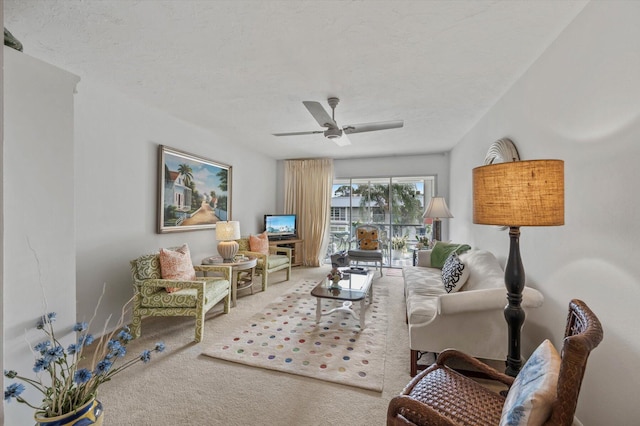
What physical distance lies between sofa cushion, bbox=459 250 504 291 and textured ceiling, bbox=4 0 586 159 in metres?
1.65

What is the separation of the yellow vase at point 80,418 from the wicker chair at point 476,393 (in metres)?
1.13

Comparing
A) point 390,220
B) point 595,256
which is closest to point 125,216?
point 595,256

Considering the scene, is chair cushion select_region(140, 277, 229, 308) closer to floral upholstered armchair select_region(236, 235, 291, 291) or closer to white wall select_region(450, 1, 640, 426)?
floral upholstered armchair select_region(236, 235, 291, 291)

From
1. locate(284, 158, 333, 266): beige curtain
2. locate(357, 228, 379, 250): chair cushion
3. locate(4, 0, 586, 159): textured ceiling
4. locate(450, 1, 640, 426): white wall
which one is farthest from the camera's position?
locate(284, 158, 333, 266): beige curtain

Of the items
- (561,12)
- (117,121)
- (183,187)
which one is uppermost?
(561,12)

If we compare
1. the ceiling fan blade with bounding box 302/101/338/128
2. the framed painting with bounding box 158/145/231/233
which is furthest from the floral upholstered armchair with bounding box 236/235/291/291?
the ceiling fan blade with bounding box 302/101/338/128

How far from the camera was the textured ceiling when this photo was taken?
153 cm

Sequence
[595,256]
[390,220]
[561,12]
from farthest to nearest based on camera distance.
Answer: [390,220]
[561,12]
[595,256]

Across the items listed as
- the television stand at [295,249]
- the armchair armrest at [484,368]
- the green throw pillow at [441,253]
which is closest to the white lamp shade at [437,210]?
the green throw pillow at [441,253]

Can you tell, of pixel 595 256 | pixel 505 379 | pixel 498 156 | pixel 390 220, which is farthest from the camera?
pixel 390 220

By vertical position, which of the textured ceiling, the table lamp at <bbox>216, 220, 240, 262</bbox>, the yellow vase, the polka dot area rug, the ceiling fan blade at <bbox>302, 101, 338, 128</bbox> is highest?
the textured ceiling

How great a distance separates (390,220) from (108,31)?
16.7ft

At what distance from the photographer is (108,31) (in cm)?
173

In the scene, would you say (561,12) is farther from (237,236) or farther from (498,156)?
(237,236)
